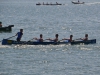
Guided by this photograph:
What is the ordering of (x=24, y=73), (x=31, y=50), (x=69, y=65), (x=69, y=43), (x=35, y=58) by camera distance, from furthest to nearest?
A: (x=69, y=43), (x=31, y=50), (x=35, y=58), (x=69, y=65), (x=24, y=73)

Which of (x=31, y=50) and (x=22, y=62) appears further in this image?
(x=31, y=50)

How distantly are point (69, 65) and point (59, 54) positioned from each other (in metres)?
6.43

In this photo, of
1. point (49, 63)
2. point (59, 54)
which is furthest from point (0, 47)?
point (49, 63)

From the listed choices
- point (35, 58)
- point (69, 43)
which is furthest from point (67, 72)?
point (69, 43)

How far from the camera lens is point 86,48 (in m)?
58.1

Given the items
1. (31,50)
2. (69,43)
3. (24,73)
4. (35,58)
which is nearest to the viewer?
(24,73)

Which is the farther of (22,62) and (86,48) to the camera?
(86,48)

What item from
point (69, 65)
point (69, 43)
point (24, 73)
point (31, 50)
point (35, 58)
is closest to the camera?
point (24, 73)

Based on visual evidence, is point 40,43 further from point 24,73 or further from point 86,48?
point 24,73

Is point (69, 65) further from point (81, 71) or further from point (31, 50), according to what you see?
point (31, 50)

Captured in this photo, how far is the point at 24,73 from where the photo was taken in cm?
4388

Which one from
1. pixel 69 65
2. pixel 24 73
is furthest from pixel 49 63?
pixel 24 73

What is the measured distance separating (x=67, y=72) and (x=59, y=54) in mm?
9545

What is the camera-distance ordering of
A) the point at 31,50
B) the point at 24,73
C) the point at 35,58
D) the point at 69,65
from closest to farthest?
the point at 24,73 → the point at 69,65 → the point at 35,58 → the point at 31,50
